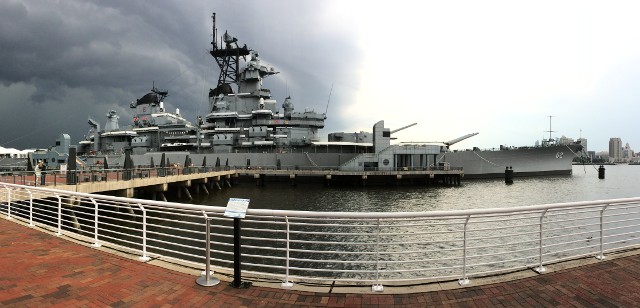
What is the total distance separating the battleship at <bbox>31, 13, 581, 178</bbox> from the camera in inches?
1970

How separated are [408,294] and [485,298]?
1086 mm

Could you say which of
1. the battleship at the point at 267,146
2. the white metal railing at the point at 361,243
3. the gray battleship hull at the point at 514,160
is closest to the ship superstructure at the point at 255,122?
the battleship at the point at 267,146

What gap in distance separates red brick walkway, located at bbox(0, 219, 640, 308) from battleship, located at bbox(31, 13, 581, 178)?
4151 cm

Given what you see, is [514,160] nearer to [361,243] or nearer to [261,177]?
[261,177]

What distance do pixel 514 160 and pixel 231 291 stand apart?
216 ft

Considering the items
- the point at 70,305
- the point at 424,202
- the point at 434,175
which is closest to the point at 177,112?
the point at 434,175

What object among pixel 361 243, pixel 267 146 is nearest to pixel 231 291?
pixel 361 243

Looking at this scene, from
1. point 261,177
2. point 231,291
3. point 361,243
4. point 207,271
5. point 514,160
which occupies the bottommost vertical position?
point 261,177

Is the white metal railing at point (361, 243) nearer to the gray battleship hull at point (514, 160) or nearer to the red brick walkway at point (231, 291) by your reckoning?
the red brick walkway at point (231, 291)

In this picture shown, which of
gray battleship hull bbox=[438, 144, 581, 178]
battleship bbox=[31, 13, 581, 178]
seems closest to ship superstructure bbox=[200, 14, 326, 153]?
battleship bbox=[31, 13, 581, 178]

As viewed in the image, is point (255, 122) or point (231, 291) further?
point (255, 122)

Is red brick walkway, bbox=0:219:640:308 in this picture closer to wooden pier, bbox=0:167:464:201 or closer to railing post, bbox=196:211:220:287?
railing post, bbox=196:211:220:287

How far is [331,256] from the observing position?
39.6ft

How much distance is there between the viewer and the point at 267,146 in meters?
56.5
